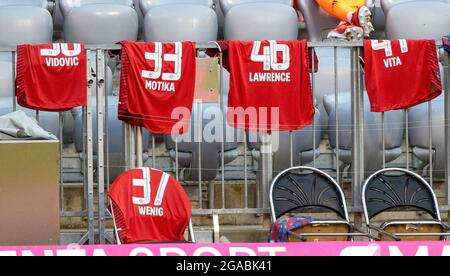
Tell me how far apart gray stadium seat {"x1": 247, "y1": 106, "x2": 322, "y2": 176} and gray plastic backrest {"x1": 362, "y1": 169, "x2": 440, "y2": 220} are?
55 cm

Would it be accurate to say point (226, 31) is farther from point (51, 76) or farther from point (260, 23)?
point (51, 76)

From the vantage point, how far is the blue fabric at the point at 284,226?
26.3ft

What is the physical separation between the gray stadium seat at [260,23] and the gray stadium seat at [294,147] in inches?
56.1

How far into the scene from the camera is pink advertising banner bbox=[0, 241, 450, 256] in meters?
7.25

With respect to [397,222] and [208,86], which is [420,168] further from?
[208,86]

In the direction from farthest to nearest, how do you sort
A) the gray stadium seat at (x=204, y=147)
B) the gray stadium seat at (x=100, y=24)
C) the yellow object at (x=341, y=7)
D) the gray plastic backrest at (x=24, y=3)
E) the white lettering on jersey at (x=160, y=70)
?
1. the gray plastic backrest at (x=24, y=3)
2. the yellow object at (x=341, y=7)
3. the gray stadium seat at (x=100, y=24)
4. the gray stadium seat at (x=204, y=147)
5. the white lettering on jersey at (x=160, y=70)

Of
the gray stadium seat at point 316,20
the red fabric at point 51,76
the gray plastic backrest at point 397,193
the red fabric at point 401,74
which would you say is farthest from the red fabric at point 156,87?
the gray stadium seat at point 316,20

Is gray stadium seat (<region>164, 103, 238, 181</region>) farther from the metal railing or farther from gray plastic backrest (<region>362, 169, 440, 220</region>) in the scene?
gray plastic backrest (<region>362, 169, 440, 220</region>)

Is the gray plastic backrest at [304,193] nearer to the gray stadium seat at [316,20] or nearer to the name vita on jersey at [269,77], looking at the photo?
the name vita on jersey at [269,77]

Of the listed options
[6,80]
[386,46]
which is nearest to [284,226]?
[386,46]

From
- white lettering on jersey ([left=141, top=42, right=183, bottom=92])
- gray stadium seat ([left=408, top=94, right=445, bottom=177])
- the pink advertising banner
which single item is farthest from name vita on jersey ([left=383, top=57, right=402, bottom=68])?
the pink advertising banner

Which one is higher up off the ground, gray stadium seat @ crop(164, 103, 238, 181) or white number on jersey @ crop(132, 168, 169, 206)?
gray stadium seat @ crop(164, 103, 238, 181)
